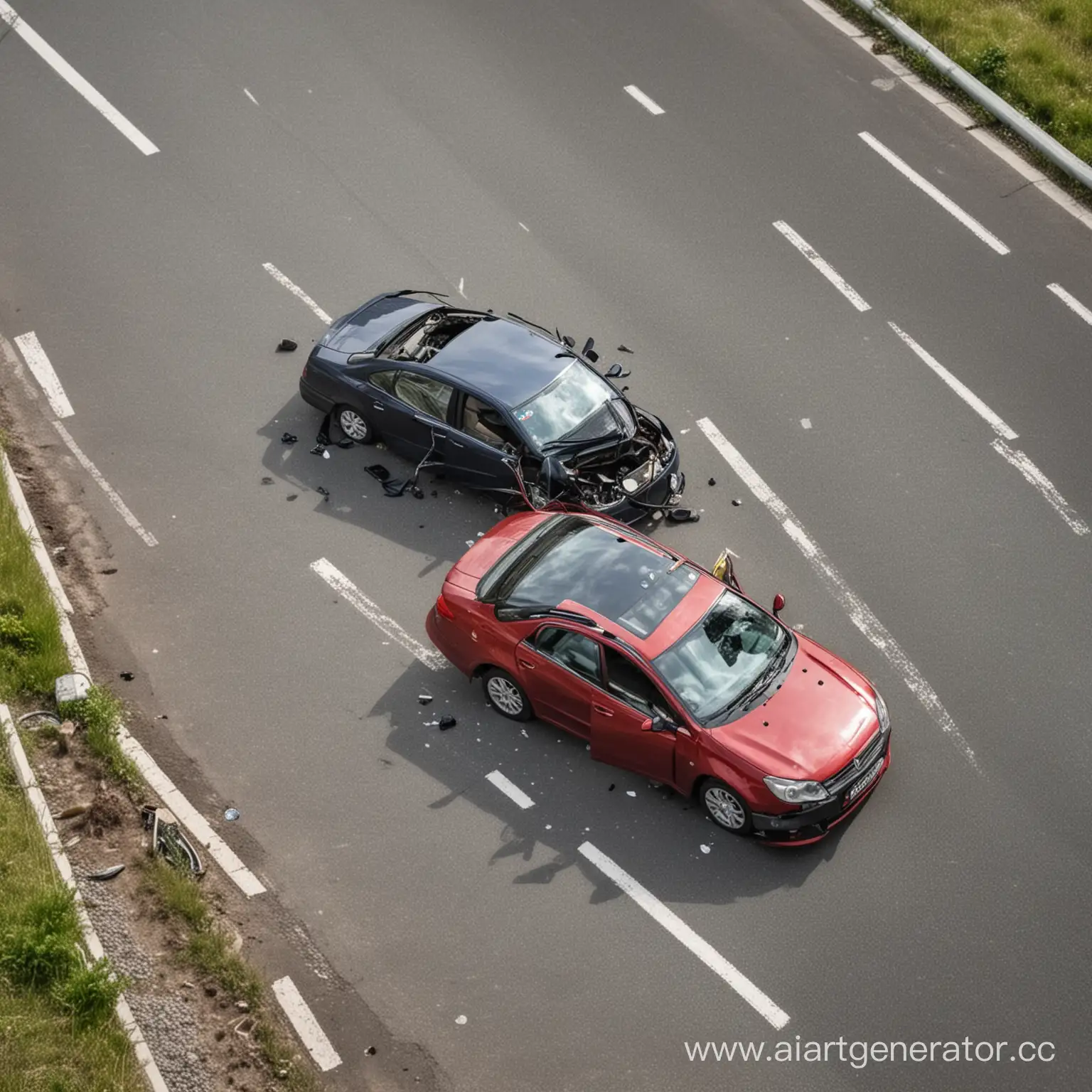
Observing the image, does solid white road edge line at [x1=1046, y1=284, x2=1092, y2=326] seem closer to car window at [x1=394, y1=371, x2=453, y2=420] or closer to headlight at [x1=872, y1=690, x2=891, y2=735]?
headlight at [x1=872, y1=690, x2=891, y2=735]

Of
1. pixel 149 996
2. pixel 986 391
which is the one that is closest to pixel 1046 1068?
pixel 149 996

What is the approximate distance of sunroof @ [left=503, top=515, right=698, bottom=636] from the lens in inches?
480

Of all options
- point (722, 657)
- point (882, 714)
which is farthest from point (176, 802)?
point (882, 714)

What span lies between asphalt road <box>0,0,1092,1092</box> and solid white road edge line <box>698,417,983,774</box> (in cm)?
5

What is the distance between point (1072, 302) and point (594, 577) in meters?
8.28

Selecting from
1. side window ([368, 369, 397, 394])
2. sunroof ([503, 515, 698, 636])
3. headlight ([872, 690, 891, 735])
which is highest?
headlight ([872, 690, 891, 735])

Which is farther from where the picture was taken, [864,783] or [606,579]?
[606,579]

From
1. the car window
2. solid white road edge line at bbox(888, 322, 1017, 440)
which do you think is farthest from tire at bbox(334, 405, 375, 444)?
solid white road edge line at bbox(888, 322, 1017, 440)

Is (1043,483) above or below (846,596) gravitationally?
above

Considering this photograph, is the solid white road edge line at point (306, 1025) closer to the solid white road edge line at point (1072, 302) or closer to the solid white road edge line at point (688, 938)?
the solid white road edge line at point (688, 938)

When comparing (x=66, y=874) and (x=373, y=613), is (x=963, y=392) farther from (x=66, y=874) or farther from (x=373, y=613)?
(x=66, y=874)

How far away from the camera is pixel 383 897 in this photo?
37.9ft

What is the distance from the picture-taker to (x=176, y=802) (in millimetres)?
12211

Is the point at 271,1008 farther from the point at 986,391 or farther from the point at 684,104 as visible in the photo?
the point at 684,104
